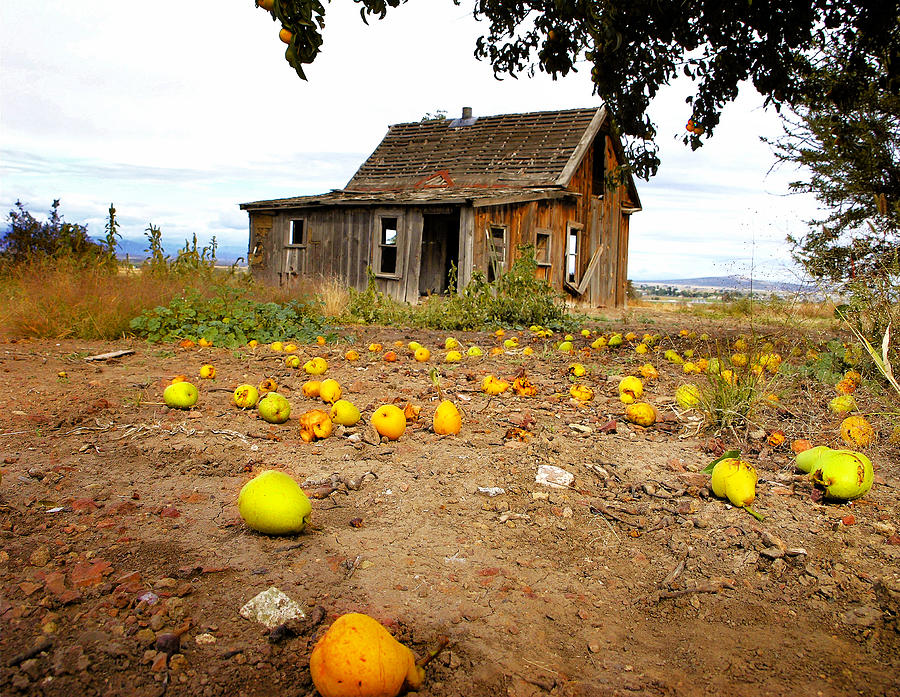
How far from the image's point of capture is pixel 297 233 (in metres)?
19.3

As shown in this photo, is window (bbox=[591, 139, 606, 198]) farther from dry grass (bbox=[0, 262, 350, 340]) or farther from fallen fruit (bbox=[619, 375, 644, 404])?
fallen fruit (bbox=[619, 375, 644, 404])

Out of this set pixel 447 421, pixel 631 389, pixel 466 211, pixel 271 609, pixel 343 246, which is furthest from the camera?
pixel 343 246

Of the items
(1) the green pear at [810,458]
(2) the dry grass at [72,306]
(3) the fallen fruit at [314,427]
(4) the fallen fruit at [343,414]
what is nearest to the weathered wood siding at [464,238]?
(2) the dry grass at [72,306]

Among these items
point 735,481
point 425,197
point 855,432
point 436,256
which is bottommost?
point 735,481

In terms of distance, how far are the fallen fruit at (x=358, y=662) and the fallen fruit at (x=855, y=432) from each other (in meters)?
3.15

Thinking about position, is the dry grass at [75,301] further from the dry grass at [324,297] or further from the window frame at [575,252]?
the window frame at [575,252]

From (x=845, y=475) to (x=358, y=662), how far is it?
103 inches

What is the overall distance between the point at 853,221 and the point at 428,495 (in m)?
12.8

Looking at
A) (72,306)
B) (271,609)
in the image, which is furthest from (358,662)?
(72,306)

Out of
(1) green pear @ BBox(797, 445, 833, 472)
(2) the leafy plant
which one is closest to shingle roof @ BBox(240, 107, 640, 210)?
(2) the leafy plant

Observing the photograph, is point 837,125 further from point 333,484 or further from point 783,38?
point 333,484

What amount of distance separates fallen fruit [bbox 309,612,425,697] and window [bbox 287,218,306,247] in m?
17.7

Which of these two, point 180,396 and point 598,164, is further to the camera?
point 598,164

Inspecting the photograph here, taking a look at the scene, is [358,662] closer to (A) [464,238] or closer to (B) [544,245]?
(A) [464,238]
